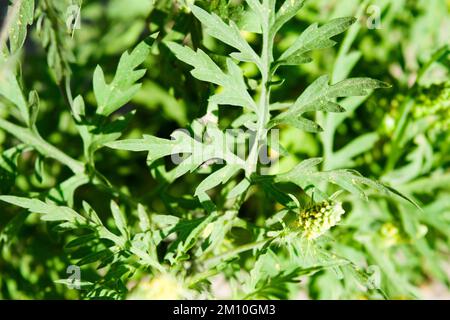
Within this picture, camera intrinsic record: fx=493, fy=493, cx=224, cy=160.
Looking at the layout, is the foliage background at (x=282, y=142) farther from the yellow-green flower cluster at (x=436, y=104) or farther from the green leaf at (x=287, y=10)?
the green leaf at (x=287, y=10)

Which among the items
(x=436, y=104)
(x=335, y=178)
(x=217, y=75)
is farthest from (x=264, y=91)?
(x=436, y=104)

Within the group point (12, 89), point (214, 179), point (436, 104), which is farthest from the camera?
point (436, 104)

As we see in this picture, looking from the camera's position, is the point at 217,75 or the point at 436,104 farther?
the point at 436,104

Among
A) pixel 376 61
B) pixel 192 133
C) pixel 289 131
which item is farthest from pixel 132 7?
pixel 192 133

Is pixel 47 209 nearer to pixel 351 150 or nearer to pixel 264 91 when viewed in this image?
pixel 264 91

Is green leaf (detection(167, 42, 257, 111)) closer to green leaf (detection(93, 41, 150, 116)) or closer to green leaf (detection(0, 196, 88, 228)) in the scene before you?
green leaf (detection(93, 41, 150, 116))
